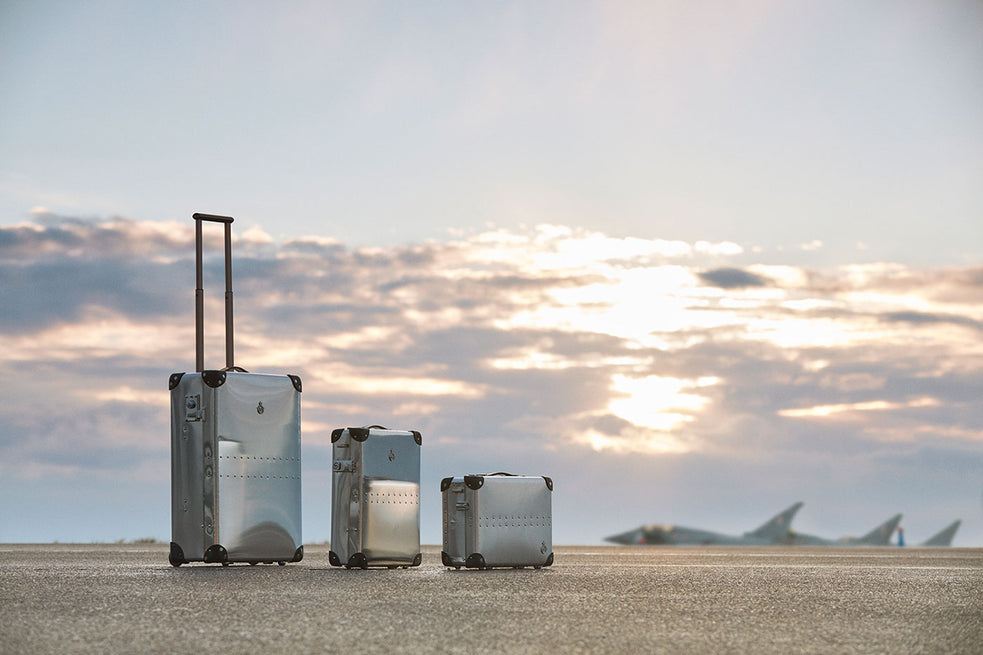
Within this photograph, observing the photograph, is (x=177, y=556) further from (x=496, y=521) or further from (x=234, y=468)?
(x=496, y=521)

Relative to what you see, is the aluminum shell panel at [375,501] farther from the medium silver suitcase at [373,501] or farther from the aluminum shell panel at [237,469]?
the aluminum shell panel at [237,469]

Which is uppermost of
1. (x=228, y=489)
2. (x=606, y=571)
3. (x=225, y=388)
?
(x=225, y=388)

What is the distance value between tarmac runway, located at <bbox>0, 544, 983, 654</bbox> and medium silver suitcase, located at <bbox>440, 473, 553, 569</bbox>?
102cm

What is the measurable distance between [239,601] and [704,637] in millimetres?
3806

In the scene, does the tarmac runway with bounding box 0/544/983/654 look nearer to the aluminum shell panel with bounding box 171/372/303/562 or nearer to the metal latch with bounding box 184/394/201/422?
the aluminum shell panel with bounding box 171/372/303/562

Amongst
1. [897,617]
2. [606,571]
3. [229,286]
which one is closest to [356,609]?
[897,617]

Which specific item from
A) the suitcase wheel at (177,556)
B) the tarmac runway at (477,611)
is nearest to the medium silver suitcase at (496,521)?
the tarmac runway at (477,611)

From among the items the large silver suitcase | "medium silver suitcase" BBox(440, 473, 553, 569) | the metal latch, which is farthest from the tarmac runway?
the metal latch

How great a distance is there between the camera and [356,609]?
27.5 feet

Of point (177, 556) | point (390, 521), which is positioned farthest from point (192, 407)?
point (390, 521)

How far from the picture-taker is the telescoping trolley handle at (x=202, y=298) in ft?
52.6

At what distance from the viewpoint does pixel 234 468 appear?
14.4 metres

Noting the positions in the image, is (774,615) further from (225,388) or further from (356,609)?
(225,388)

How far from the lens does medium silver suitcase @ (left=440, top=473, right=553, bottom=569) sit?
14.4 metres
